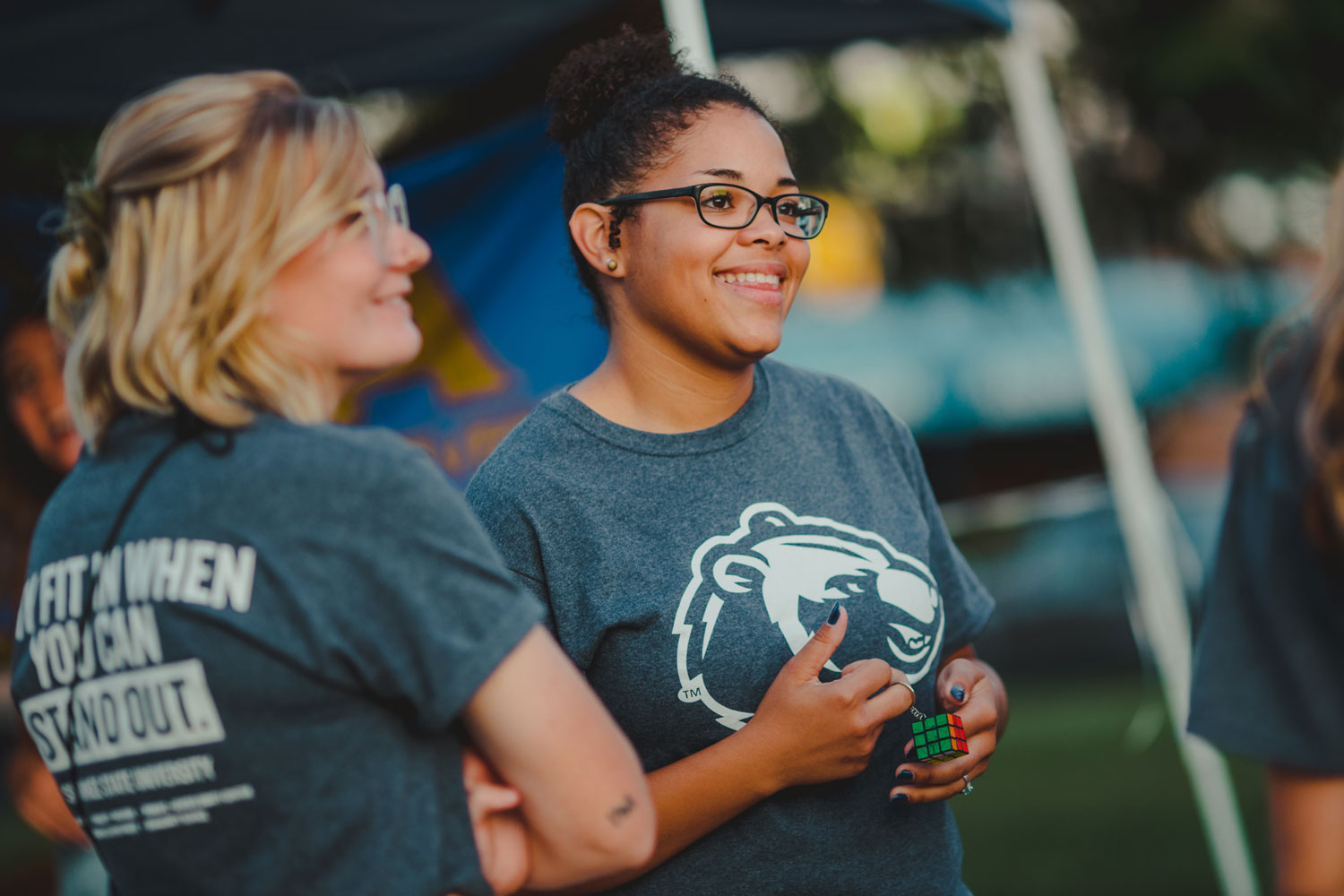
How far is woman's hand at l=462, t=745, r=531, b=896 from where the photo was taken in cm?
135

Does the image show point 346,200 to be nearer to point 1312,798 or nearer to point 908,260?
point 1312,798

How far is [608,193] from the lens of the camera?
2.06 meters

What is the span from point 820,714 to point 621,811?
46 centimetres

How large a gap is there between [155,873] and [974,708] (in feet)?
4.09

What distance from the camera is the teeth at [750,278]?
6.53ft

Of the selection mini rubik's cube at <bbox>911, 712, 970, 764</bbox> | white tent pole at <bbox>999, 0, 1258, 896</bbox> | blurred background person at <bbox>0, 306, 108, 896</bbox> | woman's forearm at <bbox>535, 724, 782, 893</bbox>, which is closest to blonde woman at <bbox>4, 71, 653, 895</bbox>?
woman's forearm at <bbox>535, 724, 782, 893</bbox>

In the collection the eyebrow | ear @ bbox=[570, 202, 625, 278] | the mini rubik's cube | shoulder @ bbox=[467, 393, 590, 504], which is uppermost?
the eyebrow

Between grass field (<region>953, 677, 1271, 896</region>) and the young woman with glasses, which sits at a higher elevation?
the young woman with glasses

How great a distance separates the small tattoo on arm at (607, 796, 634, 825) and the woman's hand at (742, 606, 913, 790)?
16.1 inches

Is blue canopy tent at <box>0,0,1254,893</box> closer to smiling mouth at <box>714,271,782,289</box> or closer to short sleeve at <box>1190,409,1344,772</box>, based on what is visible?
smiling mouth at <box>714,271,782,289</box>

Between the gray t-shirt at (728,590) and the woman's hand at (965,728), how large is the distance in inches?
2.3

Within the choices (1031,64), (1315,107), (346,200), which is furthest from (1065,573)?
(346,200)

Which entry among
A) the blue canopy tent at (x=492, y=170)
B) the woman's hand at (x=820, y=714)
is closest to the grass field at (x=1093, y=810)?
the blue canopy tent at (x=492, y=170)

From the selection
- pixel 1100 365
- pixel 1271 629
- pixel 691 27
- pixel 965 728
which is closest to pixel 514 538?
pixel 965 728
